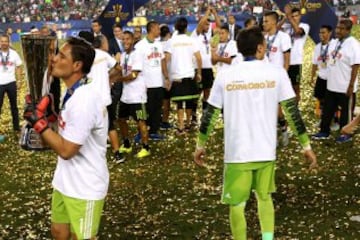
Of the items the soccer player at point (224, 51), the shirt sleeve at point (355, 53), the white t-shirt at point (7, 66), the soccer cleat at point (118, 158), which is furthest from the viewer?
the white t-shirt at point (7, 66)

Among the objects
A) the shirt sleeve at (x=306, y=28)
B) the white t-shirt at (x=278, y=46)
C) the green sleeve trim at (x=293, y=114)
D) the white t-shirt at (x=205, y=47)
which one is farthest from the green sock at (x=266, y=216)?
the shirt sleeve at (x=306, y=28)

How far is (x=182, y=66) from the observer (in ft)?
34.5

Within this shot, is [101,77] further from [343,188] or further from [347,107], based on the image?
[347,107]

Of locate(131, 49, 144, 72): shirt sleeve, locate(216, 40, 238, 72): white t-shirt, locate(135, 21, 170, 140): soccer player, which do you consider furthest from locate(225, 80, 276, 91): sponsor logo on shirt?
locate(216, 40, 238, 72): white t-shirt

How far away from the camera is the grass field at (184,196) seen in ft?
19.7

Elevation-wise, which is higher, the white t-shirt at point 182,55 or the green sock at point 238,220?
the white t-shirt at point 182,55

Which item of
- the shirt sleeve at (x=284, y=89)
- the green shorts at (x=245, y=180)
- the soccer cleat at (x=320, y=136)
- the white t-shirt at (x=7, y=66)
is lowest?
the soccer cleat at (x=320, y=136)

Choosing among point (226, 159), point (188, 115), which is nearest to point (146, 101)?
point (188, 115)

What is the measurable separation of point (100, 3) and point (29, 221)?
127 feet

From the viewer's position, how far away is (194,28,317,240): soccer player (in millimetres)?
4738

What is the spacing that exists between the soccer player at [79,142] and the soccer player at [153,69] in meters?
5.50

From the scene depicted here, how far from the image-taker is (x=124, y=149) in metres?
9.59

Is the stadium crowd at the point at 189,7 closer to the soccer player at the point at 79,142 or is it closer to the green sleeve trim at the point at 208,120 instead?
the green sleeve trim at the point at 208,120

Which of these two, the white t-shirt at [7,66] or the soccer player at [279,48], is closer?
the soccer player at [279,48]
